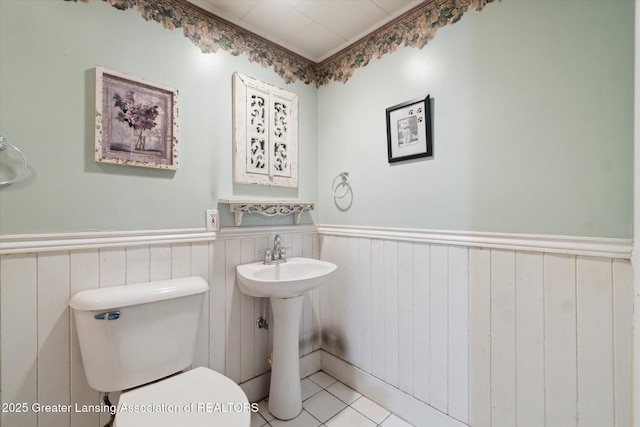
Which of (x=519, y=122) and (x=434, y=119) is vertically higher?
(x=434, y=119)

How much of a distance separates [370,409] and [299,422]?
424mm

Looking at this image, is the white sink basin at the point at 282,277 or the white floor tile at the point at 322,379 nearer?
the white sink basin at the point at 282,277

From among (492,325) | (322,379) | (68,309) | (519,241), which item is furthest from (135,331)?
(519,241)

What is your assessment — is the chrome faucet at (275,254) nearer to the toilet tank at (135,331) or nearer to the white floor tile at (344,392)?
the toilet tank at (135,331)

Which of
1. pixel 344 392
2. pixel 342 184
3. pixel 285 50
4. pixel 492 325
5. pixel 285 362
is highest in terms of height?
pixel 285 50

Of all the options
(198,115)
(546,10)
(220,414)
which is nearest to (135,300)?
(220,414)

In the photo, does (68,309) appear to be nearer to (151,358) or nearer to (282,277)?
(151,358)

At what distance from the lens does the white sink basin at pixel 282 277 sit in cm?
132

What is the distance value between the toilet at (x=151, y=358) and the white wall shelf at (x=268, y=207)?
48 cm

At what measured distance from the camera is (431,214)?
4.69 feet

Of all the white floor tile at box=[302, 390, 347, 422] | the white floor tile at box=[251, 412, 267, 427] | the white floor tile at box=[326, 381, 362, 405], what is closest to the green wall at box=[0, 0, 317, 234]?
the white floor tile at box=[251, 412, 267, 427]

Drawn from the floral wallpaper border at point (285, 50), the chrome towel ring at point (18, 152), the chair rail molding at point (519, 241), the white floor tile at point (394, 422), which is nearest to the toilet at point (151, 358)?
the chrome towel ring at point (18, 152)

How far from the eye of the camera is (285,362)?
153 centimetres

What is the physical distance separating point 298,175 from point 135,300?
3.91 feet
